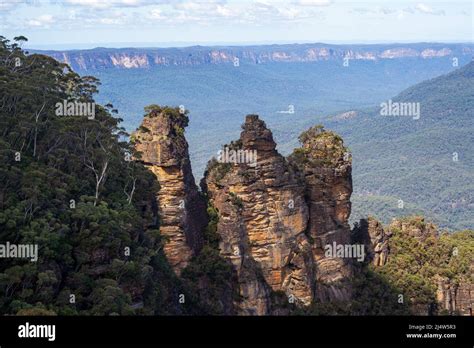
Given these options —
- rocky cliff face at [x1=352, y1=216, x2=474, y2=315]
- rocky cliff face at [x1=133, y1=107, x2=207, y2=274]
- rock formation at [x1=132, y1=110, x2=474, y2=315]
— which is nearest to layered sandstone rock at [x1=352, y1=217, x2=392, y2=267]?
rocky cliff face at [x1=352, y1=216, x2=474, y2=315]

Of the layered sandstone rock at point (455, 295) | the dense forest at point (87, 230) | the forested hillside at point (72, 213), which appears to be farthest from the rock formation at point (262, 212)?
the forested hillside at point (72, 213)

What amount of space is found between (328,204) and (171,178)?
8.27m

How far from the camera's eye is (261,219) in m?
31.0

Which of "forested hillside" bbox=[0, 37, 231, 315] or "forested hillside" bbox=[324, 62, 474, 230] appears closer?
"forested hillside" bbox=[0, 37, 231, 315]

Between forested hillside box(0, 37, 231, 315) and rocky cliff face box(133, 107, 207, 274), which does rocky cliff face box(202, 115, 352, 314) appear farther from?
forested hillside box(0, 37, 231, 315)

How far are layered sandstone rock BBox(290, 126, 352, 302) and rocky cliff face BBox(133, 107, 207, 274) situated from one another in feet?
20.5

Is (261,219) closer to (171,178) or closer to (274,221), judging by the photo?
(274,221)

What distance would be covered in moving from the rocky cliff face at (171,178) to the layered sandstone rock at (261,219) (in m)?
1.74

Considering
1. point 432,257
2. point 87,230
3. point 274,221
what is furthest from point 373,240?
point 87,230

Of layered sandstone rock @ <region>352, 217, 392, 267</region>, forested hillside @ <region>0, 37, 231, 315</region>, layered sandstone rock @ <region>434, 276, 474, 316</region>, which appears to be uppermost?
forested hillside @ <region>0, 37, 231, 315</region>

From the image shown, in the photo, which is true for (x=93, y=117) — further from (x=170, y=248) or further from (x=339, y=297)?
(x=339, y=297)

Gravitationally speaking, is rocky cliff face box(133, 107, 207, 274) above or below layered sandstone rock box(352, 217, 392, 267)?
above

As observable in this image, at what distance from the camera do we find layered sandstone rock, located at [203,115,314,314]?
3042cm

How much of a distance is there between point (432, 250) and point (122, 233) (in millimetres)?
21775
